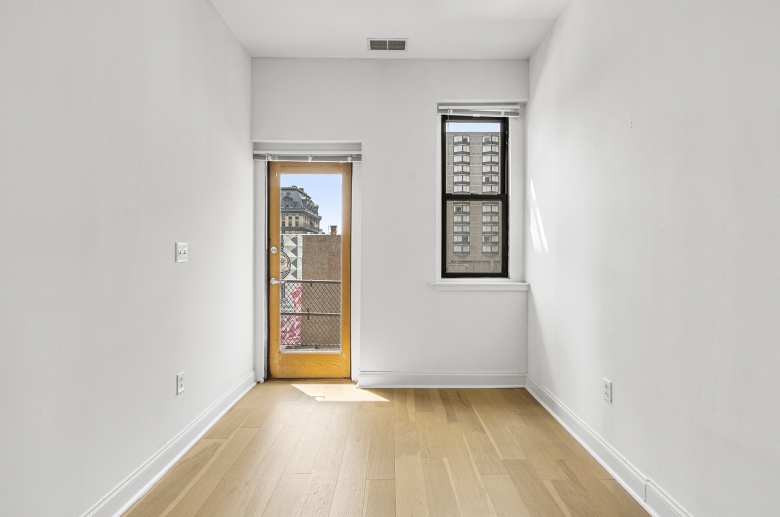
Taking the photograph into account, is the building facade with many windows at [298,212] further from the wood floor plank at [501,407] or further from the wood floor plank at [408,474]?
the wood floor plank at [501,407]

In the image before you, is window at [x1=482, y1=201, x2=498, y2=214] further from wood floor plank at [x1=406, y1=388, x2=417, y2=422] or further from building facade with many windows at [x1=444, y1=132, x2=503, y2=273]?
wood floor plank at [x1=406, y1=388, x2=417, y2=422]

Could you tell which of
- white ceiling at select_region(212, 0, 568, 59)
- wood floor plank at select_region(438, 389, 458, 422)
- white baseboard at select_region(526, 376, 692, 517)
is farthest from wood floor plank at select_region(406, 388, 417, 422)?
white ceiling at select_region(212, 0, 568, 59)

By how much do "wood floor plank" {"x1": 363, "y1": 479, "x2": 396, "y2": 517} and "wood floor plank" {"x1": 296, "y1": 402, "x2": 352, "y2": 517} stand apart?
17cm

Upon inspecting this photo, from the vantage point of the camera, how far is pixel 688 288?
170 cm

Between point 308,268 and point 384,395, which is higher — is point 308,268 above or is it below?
above

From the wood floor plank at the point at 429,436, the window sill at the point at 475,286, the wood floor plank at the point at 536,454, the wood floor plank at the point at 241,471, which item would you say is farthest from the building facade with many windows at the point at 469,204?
the wood floor plank at the point at 241,471

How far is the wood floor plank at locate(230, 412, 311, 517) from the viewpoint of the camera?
1905mm

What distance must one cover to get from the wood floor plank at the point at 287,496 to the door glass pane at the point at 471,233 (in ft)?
6.96

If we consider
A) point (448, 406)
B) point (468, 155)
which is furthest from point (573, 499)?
point (468, 155)

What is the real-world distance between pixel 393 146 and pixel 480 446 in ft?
7.60

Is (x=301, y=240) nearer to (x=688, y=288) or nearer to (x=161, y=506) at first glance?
(x=161, y=506)

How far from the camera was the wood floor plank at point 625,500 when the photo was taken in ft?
6.18

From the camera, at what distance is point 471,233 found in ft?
12.4

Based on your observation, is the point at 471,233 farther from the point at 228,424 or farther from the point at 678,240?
the point at 228,424
